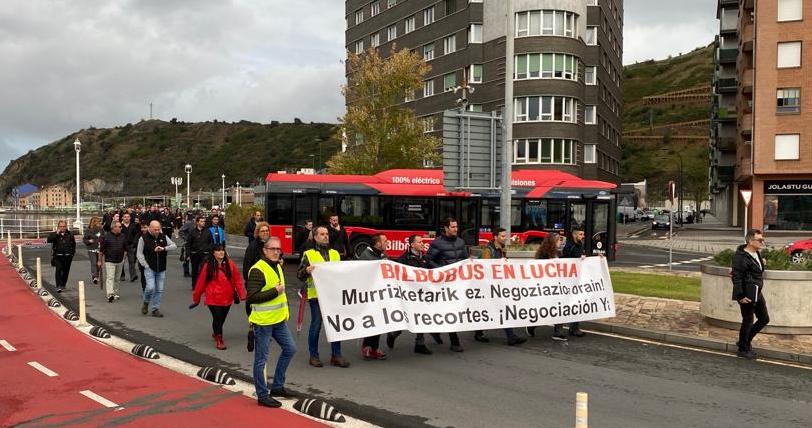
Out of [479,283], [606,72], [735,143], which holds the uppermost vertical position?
[606,72]

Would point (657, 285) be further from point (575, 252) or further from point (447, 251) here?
point (447, 251)

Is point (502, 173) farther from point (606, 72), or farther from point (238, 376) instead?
point (606, 72)

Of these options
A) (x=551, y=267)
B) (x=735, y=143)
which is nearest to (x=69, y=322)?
(x=551, y=267)

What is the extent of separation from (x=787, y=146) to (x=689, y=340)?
38816 millimetres

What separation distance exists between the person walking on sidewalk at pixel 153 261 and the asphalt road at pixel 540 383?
1273mm

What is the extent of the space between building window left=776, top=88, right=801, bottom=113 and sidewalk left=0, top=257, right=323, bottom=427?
44.7m

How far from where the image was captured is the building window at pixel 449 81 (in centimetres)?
5141

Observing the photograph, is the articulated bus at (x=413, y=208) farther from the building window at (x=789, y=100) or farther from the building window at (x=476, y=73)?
the building window at (x=476, y=73)

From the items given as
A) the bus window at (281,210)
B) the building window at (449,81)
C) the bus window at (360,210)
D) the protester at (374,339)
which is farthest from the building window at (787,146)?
the protester at (374,339)

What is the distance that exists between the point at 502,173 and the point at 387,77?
74.2ft

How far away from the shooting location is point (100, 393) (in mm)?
7328

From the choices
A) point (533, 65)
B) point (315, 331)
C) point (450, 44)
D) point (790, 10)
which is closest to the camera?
point (315, 331)

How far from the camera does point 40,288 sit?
1560cm

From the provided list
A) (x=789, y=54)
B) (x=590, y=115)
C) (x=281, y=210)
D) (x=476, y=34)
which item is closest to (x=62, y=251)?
(x=281, y=210)
